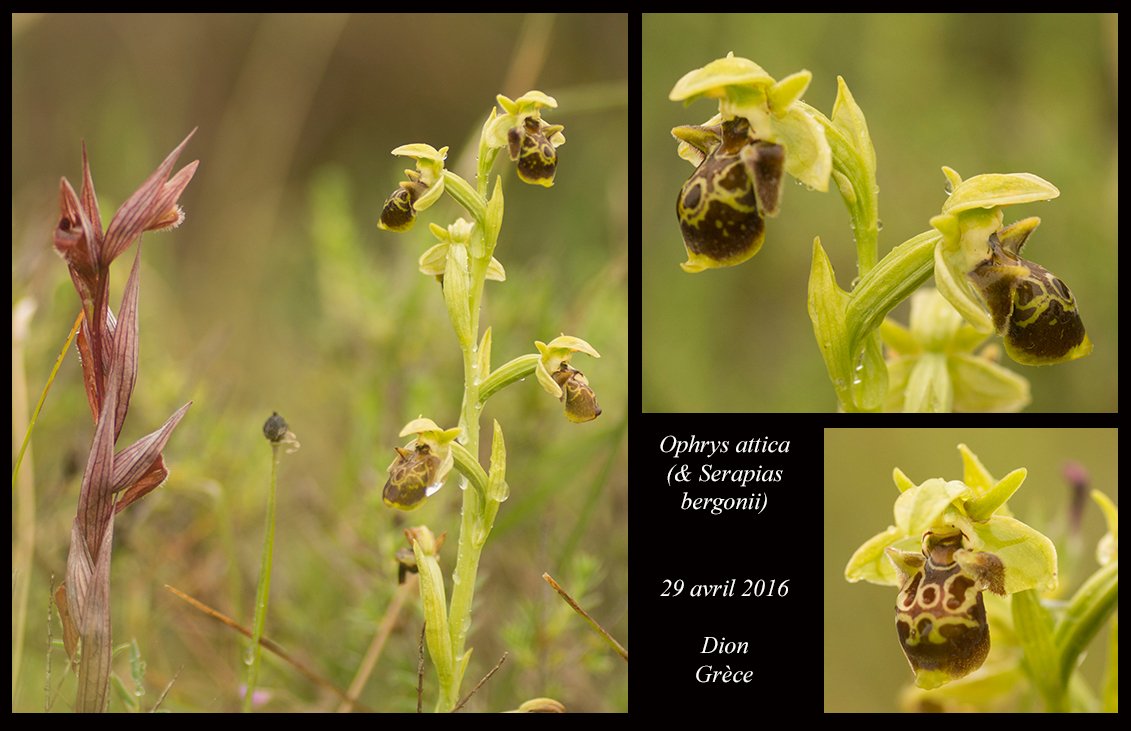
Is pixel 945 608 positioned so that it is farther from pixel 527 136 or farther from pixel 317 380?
pixel 317 380

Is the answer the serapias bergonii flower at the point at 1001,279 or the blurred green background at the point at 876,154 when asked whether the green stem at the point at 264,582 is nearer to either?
the serapias bergonii flower at the point at 1001,279

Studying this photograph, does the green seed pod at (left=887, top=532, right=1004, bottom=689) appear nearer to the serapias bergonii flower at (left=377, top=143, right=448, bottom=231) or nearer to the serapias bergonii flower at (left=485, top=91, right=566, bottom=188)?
the serapias bergonii flower at (left=485, top=91, right=566, bottom=188)

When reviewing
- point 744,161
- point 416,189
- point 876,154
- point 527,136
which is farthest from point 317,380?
point 876,154

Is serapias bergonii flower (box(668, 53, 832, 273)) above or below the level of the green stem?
above

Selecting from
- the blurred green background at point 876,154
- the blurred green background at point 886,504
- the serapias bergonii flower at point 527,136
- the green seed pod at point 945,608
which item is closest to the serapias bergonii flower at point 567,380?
the serapias bergonii flower at point 527,136

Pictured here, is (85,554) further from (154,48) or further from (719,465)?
(154,48)

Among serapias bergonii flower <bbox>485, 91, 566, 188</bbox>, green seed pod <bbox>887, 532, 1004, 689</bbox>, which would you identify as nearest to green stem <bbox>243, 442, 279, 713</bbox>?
serapias bergonii flower <bbox>485, 91, 566, 188</bbox>

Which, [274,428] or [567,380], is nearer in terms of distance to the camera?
[274,428]
